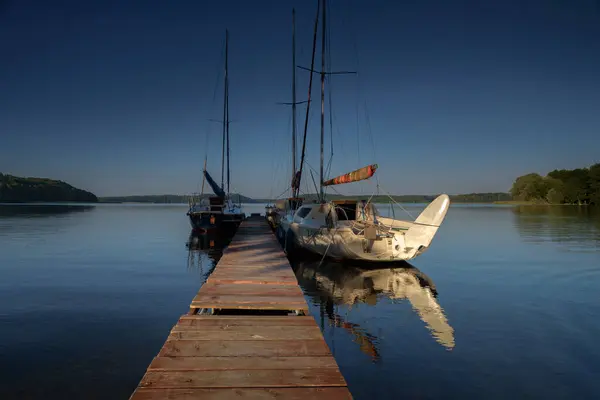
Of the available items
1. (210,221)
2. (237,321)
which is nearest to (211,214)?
Result: (210,221)

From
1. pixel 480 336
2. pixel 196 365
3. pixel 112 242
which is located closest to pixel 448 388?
pixel 480 336

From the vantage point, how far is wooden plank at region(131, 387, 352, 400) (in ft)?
11.4

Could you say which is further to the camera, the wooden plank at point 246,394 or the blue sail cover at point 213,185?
the blue sail cover at point 213,185

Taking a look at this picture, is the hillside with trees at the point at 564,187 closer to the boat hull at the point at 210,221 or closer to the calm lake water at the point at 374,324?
the calm lake water at the point at 374,324

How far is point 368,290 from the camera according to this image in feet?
38.7

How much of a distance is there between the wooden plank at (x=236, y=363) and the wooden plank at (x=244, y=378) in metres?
0.09

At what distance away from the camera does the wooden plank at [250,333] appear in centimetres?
501

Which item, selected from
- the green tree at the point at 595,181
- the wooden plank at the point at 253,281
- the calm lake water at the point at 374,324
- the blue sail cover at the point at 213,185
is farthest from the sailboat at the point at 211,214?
the green tree at the point at 595,181

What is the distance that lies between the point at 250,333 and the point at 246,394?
5.48ft

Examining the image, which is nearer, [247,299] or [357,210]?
[247,299]

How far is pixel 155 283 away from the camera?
507 inches

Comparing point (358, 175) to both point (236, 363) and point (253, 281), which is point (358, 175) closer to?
point (253, 281)

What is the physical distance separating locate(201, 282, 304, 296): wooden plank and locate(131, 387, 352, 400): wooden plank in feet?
13.4

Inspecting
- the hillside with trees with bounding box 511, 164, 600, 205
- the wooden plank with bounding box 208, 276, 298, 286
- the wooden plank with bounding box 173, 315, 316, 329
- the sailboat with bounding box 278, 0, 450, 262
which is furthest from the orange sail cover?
the hillside with trees with bounding box 511, 164, 600, 205
